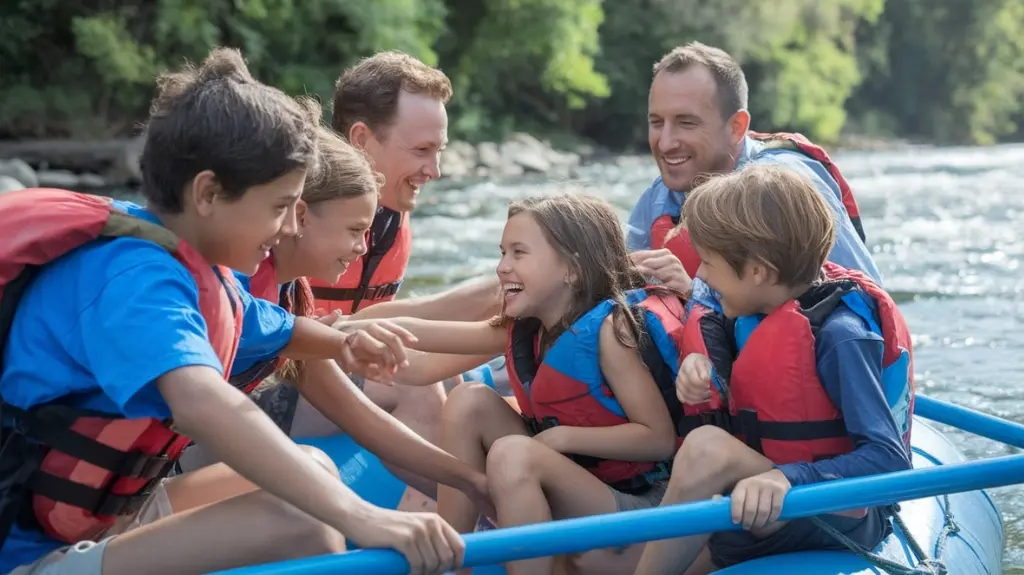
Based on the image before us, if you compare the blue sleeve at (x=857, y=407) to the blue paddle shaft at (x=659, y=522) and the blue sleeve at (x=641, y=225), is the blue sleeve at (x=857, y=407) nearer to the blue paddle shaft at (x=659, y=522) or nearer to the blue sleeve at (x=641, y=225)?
the blue paddle shaft at (x=659, y=522)

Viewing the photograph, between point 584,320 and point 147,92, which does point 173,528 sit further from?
point 147,92

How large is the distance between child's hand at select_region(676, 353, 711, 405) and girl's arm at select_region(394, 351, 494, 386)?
677 mm

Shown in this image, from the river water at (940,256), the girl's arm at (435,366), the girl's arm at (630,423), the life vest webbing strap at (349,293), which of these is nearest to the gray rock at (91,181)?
the river water at (940,256)

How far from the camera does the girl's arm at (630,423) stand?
235 centimetres

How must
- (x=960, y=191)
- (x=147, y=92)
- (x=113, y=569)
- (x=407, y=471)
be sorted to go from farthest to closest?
1. (x=147, y=92)
2. (x=960, y=191)
3. (x=407, y=471)
4. (x=113, y=569)

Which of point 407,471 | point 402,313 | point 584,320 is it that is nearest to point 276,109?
point 584,320

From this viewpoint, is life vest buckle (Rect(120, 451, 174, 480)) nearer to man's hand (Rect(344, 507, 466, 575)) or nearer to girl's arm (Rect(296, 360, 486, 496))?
man's hand (Rect(344, 507, 466, 575))

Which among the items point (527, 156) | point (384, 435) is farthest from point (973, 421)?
point (527, 156)

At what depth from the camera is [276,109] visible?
5.91 feet

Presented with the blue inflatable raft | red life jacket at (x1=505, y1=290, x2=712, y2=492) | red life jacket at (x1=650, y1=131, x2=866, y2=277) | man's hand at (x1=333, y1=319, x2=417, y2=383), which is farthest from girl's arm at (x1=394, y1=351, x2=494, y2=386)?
man's hand at (x1=333, y1=319, x2=417, y2=383)

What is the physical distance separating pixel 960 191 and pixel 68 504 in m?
13.6

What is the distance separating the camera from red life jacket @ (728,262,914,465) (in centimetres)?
216

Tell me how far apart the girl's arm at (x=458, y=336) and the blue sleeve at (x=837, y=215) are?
0.75 metres

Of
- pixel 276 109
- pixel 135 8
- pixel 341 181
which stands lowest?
pixel 135 8
